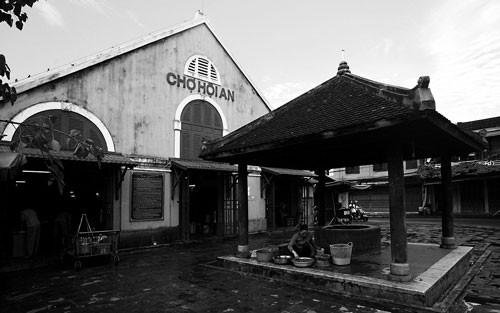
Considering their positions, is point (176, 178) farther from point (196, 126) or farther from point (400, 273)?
point (400, 273)

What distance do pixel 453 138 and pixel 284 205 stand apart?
1409 centimetres

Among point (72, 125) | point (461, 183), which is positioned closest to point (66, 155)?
point (72, 125)

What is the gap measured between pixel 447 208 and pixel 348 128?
588cm

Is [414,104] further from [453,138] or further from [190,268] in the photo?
[190,268]

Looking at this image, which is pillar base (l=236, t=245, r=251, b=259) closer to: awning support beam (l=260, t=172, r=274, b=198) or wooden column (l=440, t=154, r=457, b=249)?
wooden column (l=440, t=154, r=457, b=249)

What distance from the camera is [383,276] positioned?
7.36 meters

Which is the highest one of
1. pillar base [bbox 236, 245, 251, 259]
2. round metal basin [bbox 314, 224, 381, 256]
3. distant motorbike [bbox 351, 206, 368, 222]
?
round metal basin [bbox 314, 224, 381, 256]

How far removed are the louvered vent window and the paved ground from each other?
9024mm

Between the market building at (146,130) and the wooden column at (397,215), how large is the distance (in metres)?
8.56

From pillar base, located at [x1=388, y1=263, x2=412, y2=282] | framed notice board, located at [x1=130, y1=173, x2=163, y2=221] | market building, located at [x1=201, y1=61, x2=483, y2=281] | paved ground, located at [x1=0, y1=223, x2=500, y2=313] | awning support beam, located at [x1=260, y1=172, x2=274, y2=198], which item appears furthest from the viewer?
awning support beam, located at [x1=260, y1=172, x2=274, y2=198]

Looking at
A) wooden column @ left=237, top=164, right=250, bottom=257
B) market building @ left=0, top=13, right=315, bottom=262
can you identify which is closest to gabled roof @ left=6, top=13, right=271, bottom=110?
market building @ left=0, top=13, right=315, bottom=262

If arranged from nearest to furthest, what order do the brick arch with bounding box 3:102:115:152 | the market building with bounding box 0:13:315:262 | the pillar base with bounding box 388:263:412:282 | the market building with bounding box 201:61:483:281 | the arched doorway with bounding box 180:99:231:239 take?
the market building with bounding box 201:61:483:281
the pillar base with bounding box 388:263:412:282
the brick arch with bounding box 3:102:115:152
the market building with bounding box 0:13:315:262
the arched doorway with bounding box 180:99:231:239

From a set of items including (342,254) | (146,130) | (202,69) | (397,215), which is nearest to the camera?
(397,215)

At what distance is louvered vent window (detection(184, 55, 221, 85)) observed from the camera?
16219 millimetres
